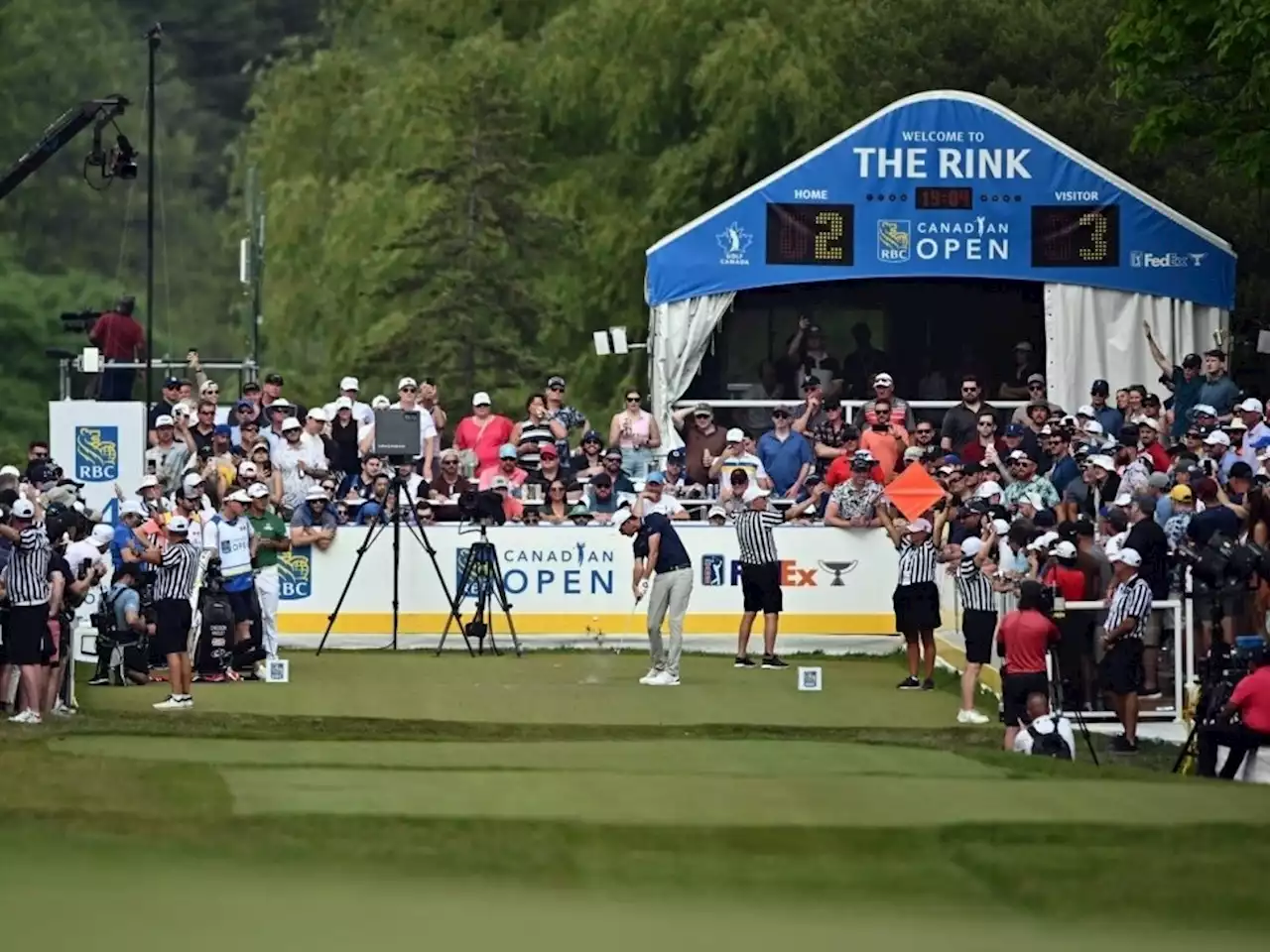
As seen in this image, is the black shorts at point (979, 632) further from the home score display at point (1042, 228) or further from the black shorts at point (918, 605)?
the home score display at point (1042, 228)

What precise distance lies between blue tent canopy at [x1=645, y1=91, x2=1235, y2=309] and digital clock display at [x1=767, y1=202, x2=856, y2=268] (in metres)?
0.01

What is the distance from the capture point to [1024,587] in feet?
70.0

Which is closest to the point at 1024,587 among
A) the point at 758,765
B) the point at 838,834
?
the point at 758,765

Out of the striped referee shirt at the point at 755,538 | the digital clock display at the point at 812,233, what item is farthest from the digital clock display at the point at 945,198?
the striped referee shirt at the point at 755,538

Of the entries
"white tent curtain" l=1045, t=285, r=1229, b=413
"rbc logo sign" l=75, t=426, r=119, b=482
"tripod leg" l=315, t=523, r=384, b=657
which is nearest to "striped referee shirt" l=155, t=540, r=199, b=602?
"tripod leg" l=315, t=523, r=384, b=657

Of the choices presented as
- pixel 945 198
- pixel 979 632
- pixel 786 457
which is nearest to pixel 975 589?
pixel 979 632

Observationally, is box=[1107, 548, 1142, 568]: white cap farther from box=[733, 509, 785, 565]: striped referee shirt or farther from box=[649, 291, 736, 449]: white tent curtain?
box=[649, 291, 736, 449]: white tent curtain

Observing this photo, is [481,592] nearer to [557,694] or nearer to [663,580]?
[663,580]

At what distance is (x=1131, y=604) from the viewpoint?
21906 mm

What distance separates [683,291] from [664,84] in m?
15.7

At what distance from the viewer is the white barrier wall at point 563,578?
29.7 meters

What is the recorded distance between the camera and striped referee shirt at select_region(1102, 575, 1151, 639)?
21.9 m

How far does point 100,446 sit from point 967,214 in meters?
10.1

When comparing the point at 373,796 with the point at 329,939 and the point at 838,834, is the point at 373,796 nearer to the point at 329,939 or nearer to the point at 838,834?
the point at 838,834
